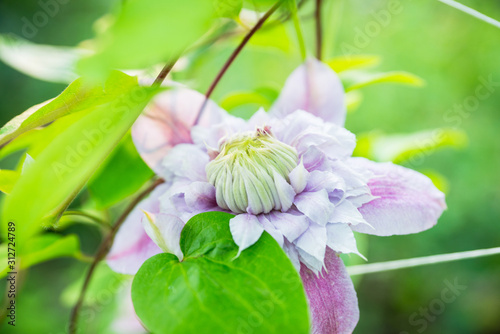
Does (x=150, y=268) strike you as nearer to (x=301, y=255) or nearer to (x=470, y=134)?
(x=301, y=255)

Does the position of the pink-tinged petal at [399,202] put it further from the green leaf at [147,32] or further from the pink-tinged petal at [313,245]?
the green leaf at [147,32]

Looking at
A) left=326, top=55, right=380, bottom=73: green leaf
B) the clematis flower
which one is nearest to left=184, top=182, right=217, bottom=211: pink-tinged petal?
the clematis flower

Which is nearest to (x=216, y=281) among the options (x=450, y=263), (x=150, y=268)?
(x=150, y=268)

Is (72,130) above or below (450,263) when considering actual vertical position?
above

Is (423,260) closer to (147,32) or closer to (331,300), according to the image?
(331,300)

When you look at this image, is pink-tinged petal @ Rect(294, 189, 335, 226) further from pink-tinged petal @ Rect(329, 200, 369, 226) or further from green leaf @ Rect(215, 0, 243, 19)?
green leaf @ Rect(215, 0, 243, 19)

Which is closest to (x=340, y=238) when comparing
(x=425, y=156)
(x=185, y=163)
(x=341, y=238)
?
(x=341, y=238)
